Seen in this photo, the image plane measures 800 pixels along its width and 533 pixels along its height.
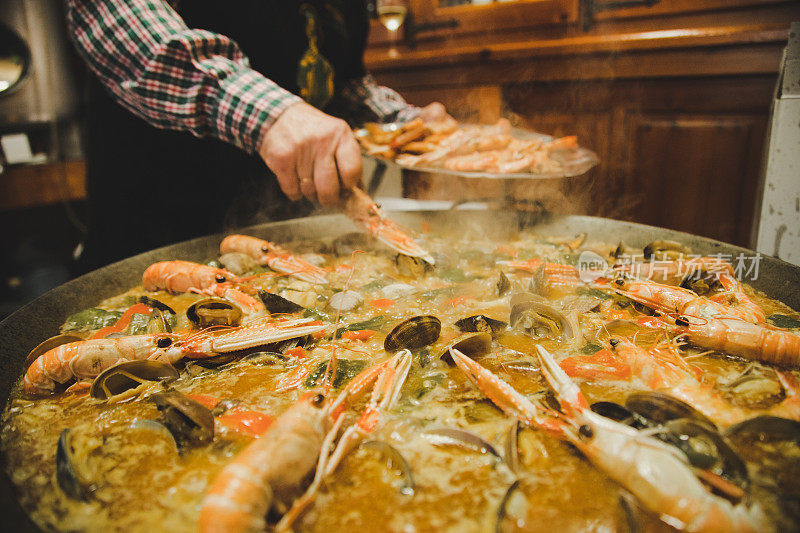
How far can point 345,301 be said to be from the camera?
6.48 ft

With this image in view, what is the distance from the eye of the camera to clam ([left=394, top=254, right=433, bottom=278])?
7.75 ft

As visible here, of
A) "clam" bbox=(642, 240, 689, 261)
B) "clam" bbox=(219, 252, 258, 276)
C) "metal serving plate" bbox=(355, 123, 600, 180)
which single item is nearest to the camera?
"clam" bbox=(642, 240, 689, 261)

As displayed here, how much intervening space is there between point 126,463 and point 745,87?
5452mm

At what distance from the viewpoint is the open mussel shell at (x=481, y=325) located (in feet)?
5.57

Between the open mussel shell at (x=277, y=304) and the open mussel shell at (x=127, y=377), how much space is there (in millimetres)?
505

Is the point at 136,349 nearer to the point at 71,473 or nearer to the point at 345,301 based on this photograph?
the point at 71,473

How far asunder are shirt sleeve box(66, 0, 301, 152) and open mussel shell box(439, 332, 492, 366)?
4.71 ft

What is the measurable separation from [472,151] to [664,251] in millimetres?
1652

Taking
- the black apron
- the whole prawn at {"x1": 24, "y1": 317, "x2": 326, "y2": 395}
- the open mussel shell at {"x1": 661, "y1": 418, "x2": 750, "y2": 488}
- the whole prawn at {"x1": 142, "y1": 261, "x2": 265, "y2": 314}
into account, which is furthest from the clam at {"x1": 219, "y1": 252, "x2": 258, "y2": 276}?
the open mussel shell at {"x1": 661, "y1": 418, "x2": 750, "y2": 488}

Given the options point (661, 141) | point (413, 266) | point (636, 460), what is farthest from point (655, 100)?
point (636, 460)

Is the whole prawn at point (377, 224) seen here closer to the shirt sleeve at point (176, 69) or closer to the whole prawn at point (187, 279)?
the shirt sleeve at point (176, 69)

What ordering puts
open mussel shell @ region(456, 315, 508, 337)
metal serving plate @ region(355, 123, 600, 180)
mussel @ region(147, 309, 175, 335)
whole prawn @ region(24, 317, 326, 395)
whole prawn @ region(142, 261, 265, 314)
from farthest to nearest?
1. metal serving plate @ region(355, 123, 600, 180)
2. whole prawn @ region(142, 261, 265, 314)
3. mussel @ region(147, 309, 175, 335)
4. open mussel shell @ region(456, 315, 508, 337)
5. whole prawn @ region(24, 317, 326, 395)

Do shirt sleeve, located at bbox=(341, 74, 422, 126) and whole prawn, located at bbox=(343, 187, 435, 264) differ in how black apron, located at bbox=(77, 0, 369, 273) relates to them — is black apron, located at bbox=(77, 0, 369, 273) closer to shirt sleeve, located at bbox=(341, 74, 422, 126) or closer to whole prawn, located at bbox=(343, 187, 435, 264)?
shirt sleeve, located at bbox=(341, 74, 422, 126)

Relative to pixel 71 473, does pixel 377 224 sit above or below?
above
